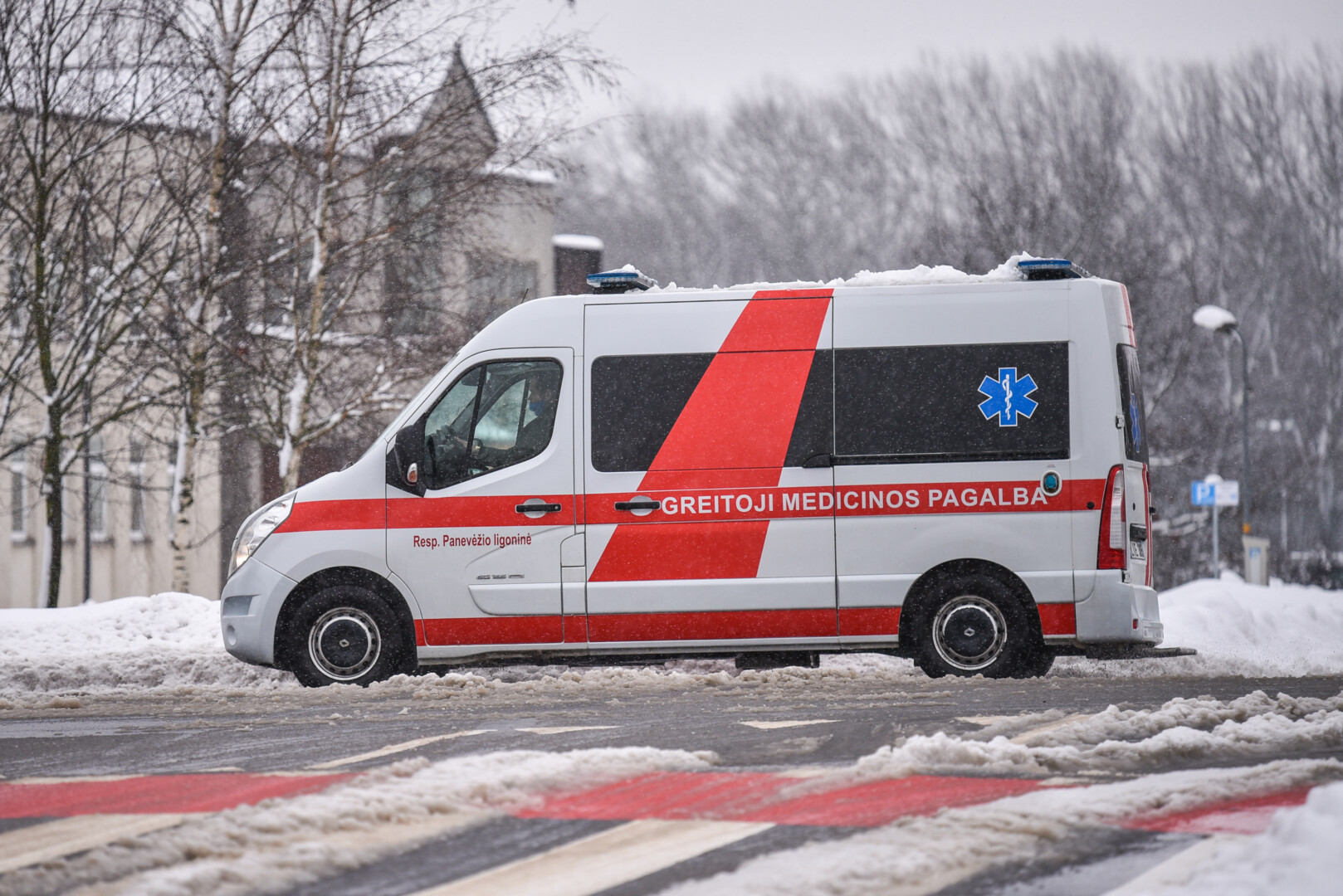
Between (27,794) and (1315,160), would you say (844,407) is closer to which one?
(27,794)

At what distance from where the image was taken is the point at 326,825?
4.40 meters

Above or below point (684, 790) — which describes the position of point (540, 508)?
above

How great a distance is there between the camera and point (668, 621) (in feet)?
29.8

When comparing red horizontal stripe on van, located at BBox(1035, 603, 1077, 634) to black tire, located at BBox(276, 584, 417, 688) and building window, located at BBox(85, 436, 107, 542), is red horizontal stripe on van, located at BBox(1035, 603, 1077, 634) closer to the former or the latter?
black tire, located at BBox(276, 584, 417, 688)

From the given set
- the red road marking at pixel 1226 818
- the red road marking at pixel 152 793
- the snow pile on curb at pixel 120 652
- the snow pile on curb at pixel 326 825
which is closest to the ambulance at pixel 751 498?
the snow pile on curb at pixel 120 652

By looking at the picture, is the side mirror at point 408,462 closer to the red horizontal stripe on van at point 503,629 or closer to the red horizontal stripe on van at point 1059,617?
the red horizontal stripe on van at point 503,629

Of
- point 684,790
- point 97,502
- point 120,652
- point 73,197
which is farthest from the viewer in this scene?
point 97,502

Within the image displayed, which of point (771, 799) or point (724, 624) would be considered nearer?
point (771, 799)

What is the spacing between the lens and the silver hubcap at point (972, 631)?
911 centimetres

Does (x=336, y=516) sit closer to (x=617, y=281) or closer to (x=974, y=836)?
(x=617, y=281)

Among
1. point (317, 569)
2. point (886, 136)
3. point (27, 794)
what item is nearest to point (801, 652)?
point (317, 569)

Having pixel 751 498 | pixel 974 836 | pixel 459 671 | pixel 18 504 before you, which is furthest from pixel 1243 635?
pixel 18 504

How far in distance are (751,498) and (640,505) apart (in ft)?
2.12

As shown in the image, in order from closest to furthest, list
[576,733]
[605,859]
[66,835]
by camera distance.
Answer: [605,859]
[66,835]
[576,733]
